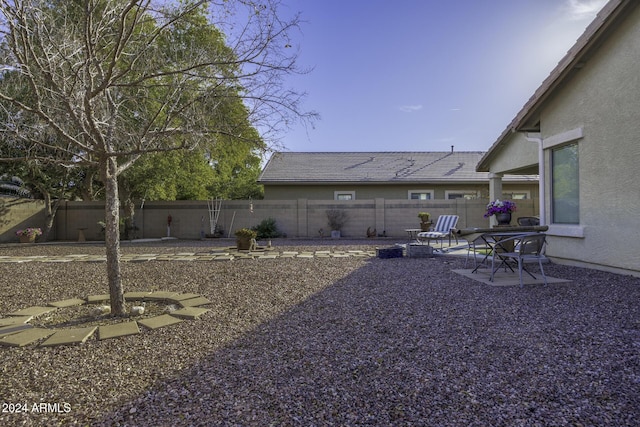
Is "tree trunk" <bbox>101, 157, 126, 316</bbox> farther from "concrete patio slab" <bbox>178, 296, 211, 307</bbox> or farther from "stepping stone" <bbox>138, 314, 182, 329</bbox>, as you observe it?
"concrete patio slab" <bbox>178, 296, 211, 307</bbox>

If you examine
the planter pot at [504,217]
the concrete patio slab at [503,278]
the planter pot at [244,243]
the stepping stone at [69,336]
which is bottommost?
the concrete patio slab at [503,278]

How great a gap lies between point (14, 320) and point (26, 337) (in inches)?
32.2

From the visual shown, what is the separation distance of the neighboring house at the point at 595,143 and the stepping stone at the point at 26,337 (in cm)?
745

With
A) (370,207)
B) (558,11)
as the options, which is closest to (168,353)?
(558,11)

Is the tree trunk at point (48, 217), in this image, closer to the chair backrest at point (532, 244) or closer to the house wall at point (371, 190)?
the house wall at point (371, 190)

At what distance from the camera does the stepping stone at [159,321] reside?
370 cm

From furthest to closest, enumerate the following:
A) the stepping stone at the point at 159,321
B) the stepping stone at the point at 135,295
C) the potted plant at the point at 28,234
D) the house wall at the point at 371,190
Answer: the house wall at the point at 371,190, the potted plant at the point at 28,234, the stepping stone at the point at 135,295, the stepping stone at the point at 159,321

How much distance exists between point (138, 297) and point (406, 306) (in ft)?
11.4

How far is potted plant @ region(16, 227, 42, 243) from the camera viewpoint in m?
13.5

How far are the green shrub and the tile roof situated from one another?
2618mm

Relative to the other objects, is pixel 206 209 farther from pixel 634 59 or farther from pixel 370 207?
pixel 634 59

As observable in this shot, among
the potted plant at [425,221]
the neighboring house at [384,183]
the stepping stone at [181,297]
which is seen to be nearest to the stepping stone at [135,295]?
the stepping stone at [181,297]

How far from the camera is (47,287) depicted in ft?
18.8

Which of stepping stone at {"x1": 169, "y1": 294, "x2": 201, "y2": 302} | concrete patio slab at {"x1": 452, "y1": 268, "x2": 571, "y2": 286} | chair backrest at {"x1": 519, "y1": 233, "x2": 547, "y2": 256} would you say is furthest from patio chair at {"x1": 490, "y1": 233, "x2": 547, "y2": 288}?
stepping stone at {"x1": 169, "y1": 294, "x2": 201, "y2": 302}
